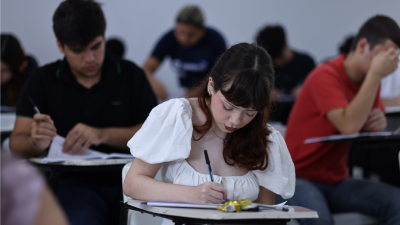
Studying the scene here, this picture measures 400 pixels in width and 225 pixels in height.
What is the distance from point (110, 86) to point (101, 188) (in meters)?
0.51

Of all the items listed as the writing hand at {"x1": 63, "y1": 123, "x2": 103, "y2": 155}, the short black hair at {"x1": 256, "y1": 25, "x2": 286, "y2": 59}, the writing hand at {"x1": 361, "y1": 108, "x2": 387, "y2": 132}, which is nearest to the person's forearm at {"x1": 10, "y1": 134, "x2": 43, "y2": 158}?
the writing hand at {"x1": 63, "y1": 123, "x2": 103, "y2": 155}

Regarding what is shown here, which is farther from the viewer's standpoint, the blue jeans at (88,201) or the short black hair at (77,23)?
the short black hair at (77,23)

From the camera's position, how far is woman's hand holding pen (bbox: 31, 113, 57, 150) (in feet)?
5.45

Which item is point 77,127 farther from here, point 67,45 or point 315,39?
point 315,39

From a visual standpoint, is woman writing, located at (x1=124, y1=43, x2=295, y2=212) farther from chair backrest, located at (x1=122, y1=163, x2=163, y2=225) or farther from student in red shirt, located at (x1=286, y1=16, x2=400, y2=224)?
student in red shirt, located at (x1=286, y1=16, x2=400, y2=224)

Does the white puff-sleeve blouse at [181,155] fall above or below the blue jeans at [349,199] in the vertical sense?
above

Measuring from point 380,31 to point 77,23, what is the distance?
148 centimetres

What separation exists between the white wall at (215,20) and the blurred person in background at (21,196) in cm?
392

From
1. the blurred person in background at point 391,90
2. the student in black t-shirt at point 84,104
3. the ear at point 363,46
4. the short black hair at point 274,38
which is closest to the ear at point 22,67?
the student in black t-shirt at point 84,104

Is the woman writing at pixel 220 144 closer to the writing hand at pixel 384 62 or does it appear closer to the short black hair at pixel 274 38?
the writing hand at pixel 384 62

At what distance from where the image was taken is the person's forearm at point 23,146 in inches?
68.2

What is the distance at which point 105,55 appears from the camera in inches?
79.7

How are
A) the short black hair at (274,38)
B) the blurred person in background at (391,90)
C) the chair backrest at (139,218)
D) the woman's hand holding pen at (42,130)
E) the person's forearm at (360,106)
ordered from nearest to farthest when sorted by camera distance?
the chair backrest at (139,218) < the woman's hand holding pen at (42,130) < the person's forearm at (360,106) < the blurred person in background at (391,90) < the short black hair at (274,38)

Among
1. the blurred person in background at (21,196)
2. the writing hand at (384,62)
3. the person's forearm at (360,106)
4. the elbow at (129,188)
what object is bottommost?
the elbow at (129,188)
